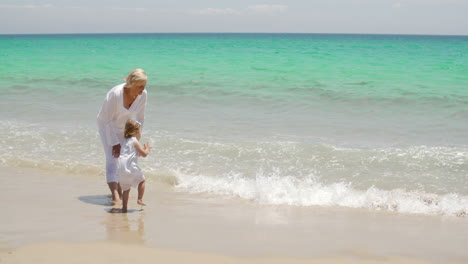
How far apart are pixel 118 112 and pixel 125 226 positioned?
128cm

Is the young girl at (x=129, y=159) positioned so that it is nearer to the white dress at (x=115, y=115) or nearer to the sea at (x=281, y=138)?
the white dress at (x=115, y=115)

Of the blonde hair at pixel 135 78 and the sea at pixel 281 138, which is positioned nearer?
the blonde hair at pixel 135 78

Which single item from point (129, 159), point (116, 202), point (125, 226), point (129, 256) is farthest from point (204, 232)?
point (116, 202)

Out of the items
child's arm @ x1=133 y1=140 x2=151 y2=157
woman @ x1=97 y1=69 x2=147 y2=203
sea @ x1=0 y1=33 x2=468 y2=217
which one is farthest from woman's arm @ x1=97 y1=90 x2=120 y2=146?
sea @ x1=0 y1=33 x2=468 y2=217

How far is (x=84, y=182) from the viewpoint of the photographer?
21.4 ft

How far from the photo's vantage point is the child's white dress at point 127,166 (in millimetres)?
5102

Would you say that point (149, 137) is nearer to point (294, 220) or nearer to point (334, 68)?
point (294, 220)

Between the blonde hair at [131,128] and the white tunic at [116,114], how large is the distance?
0.23 metres

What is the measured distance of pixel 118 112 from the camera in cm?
532

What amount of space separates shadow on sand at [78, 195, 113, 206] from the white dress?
0.29 m

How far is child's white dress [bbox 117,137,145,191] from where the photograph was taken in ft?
16.7

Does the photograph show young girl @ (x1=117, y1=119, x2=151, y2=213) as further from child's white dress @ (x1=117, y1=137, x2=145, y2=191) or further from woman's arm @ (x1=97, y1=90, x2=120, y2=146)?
woman's arm @ (x1=97, y1=90, x2=120, y2=146)

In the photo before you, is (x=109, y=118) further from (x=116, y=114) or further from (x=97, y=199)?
(x=97, y=199)

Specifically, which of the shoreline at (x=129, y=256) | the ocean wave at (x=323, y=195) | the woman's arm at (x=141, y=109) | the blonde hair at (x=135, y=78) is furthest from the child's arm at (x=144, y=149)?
the ocean wave at (x=323, y=195)
